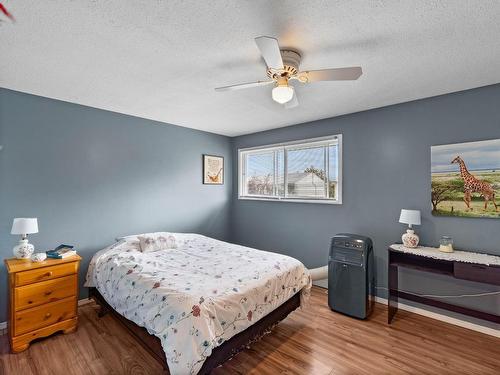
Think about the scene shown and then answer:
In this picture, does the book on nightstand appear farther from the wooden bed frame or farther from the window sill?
the window sill

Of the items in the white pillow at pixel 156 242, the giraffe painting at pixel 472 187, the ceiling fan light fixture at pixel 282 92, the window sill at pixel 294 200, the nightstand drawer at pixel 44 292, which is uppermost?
the ceiling fan light fixture at pixel 282 92

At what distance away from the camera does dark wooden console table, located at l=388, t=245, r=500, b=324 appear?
7.32 ft

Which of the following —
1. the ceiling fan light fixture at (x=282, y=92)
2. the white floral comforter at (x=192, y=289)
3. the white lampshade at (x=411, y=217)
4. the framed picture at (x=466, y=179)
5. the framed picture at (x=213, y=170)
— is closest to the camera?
the white floral comforter at (x=192, y=289)

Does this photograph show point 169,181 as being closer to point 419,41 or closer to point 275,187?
point 275,187

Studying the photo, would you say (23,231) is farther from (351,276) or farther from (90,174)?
(351,276)

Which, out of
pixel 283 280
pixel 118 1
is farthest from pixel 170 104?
pixel 283 280

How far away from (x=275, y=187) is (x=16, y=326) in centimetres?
354

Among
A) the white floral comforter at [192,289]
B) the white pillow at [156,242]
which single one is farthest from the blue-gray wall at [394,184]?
the white pillow at [156,242]

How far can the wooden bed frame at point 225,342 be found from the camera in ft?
5.77

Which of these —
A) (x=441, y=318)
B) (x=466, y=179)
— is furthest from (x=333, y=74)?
(x=441, y=318)

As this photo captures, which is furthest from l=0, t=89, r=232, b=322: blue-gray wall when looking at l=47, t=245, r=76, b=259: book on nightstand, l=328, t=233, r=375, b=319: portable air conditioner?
l=328, t=233, r=375, b=319: portable air conditioner

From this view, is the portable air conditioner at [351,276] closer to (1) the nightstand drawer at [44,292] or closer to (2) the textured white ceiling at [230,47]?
(2) the textured white ceiling at [230,47]

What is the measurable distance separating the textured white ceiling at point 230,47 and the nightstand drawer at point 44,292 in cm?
194

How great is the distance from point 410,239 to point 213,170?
10.5 ft
